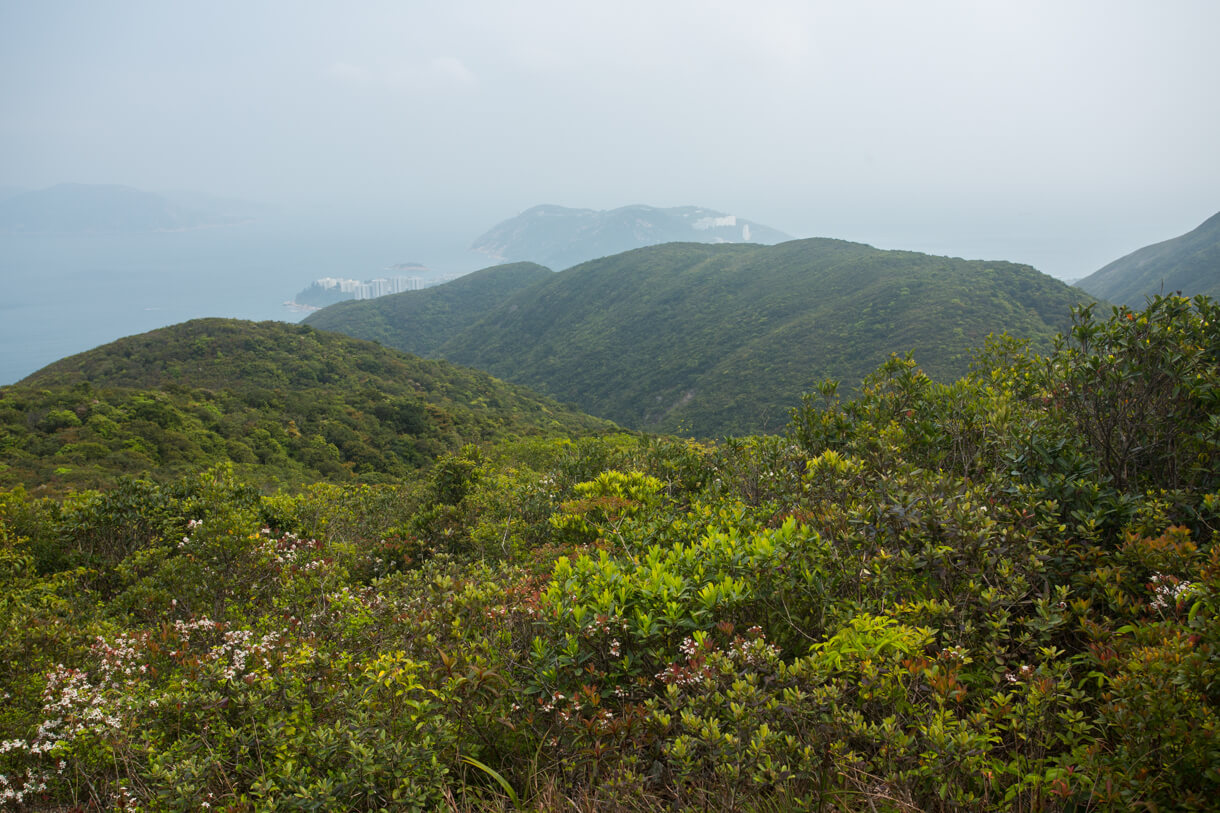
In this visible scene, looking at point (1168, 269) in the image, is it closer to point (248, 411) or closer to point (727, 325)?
point (727, 325)

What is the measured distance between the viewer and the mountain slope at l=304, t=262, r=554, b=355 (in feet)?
414

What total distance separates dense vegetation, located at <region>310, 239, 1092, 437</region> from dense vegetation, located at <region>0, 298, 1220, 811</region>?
34332 mm

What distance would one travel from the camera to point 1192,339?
132 inches

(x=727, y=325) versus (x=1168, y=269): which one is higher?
(x=1168, y=269)

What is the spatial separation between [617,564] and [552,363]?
319 ft

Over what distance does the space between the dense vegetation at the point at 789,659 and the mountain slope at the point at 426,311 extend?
399 feet

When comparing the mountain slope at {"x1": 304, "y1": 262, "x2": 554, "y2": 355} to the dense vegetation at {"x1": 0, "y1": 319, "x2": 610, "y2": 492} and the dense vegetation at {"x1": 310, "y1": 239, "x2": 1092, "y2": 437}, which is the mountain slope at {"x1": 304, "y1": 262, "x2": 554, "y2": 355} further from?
the dense vegetation at {"x1": 0, "y1": 319, "x2": 610, "y2": 492}

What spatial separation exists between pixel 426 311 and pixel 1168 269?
146 meters

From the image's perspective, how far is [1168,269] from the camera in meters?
88.8

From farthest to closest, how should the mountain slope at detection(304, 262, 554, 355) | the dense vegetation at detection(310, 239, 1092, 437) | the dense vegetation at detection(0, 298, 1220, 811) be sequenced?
the mountain slope at detection(304, 262, 554, 355) < the dense vegetation at detection(310, 239, 1092, 437) < the dense vegetation at detection(0, 298, 1220, 811)

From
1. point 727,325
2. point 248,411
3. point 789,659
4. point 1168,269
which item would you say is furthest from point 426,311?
point 789,659

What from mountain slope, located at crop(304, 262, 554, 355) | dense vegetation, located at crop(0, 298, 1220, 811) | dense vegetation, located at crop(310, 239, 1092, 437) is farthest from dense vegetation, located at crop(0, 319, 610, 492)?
mountain slope, located at crop(304, 262, 554, 355)

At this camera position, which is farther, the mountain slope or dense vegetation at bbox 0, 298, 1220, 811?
the mountain slope

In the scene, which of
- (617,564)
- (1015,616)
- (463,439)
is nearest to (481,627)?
(617,564)
